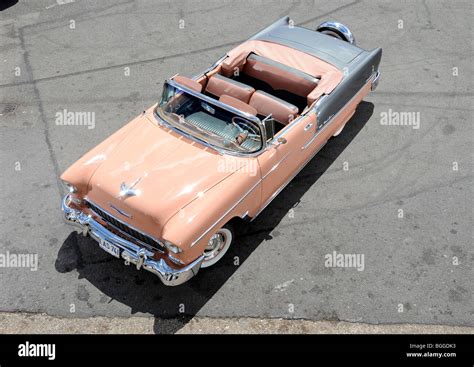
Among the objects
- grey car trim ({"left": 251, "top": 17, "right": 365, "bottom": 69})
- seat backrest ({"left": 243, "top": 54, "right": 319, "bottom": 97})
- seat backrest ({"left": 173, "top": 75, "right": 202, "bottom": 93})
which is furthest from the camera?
grey car trim ({"left": 251, "top": 17, "right": 365, "bottom": 69})

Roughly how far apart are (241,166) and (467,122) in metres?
4.55

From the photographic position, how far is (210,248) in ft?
18.3

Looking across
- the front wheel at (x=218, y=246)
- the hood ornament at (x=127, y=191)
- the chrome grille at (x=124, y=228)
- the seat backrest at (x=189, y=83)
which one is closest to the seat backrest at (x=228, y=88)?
the seat backrest at (x=189, y=83)

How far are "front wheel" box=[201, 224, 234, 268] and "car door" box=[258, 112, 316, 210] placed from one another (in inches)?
25.0

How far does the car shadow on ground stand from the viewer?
534 centimetres

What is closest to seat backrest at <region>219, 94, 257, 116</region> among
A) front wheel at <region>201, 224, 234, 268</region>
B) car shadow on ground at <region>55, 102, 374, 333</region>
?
front wheel at <region>201, 224, 234, 268</region>

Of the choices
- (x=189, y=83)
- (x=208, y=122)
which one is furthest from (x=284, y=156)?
(x=189, y=83)

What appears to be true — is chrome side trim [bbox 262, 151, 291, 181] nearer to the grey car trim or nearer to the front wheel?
the front wheel

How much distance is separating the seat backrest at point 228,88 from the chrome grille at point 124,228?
2248mm

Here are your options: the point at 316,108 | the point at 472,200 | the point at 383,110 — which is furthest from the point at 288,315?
the point at 383,110

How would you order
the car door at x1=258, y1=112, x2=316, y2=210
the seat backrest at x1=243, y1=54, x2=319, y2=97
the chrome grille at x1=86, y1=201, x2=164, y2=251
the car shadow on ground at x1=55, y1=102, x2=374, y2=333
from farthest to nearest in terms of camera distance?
the seat backrest at x1=243, y1=54, x2=319, y2=97 < the car door at x1=258, y1=112, x2=316, y2=210 < the car shadow on ground at x1=55, y1=102, x2=374, y2=333 < the chrome grille at x1=86, y1=201, x2=164, y2=251

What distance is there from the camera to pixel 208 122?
575 cm

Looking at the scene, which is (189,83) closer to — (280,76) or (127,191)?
(280,76)

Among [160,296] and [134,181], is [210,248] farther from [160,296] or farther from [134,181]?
[134,181]
